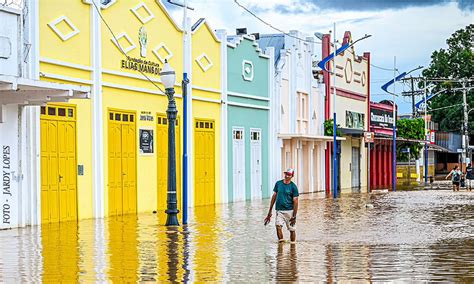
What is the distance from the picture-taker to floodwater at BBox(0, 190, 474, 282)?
13.6 m

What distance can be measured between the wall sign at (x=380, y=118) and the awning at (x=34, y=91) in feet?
136

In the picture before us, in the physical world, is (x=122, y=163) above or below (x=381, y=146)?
below

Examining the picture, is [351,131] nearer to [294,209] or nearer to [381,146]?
[381,146]

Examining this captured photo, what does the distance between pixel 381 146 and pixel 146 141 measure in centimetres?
3589

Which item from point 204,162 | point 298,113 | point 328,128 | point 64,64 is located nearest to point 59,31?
point 64,64

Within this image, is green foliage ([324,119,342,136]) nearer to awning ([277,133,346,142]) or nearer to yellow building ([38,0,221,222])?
awning ([277,133,346,142])

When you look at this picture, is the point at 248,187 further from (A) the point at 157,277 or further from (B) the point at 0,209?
(A) the point at 157,277

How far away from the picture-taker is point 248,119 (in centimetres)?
3941

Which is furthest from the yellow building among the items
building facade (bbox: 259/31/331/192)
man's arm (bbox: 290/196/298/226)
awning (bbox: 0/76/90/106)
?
building facade (bbox: 259/31/331/192)

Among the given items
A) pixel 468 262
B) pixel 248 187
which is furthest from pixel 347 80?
Result: pixel 468 262

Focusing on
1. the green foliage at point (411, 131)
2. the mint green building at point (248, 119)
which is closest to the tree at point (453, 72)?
the green foliage at point (411, 131)

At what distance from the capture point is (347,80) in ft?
182

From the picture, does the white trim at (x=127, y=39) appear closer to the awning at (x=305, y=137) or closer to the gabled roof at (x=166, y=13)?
the gabled roof at (x=166, y=13)

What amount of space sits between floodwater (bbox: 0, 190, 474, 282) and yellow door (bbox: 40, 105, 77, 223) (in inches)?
25.5
